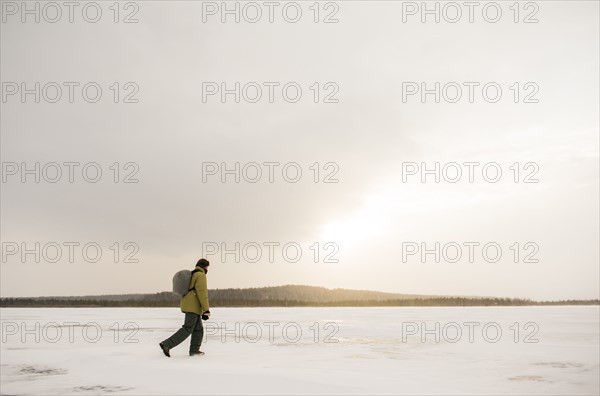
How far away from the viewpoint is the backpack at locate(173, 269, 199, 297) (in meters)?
11.9

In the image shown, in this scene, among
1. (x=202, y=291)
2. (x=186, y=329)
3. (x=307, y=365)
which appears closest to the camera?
(x=307, y=365)

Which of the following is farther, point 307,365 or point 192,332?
point 192,332

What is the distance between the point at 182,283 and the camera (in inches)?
470

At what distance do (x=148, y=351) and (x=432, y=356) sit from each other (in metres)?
5.62

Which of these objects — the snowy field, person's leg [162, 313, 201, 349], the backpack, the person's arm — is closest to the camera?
the snowy field

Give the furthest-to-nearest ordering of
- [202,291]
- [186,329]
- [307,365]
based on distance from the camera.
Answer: [202,291]
[186,329]
[307,365]

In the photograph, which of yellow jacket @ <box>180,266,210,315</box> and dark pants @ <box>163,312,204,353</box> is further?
yellow jacket @ <box>180,266,210,315</box>

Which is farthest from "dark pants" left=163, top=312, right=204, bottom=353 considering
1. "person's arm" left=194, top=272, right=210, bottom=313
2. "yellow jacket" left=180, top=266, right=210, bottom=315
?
"person's arm" left=194, top=272, right=210, bottom=313

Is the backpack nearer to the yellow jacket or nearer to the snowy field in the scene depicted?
the yellow jacket

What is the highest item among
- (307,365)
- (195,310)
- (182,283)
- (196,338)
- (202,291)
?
(182,283)

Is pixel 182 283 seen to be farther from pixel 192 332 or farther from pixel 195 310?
pixel 192 332

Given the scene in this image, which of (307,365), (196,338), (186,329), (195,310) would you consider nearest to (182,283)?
(195,310)

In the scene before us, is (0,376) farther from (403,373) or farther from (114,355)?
(403,373)

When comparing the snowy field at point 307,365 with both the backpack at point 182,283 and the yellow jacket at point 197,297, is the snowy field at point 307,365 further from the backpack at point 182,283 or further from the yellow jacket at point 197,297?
the backpack at point 182,283
